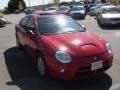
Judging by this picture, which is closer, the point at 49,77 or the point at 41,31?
the point at 49,77

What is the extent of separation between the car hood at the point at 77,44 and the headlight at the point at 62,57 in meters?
0.11

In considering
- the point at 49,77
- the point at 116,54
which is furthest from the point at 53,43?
the point at 116,54

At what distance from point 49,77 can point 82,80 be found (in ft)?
2.74

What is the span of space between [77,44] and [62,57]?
1.87 feet

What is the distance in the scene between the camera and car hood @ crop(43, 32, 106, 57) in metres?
6.39

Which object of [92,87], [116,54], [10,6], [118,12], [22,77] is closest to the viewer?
[92,87]

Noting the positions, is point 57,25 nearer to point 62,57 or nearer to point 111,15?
point 62,57

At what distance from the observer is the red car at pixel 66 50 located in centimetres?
624

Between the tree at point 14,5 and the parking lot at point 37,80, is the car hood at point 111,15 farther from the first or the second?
the tree at point 14,5

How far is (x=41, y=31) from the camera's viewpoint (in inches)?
300

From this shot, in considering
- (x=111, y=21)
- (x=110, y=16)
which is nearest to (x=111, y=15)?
(x=110, y=16)

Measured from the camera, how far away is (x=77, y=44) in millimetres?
6645

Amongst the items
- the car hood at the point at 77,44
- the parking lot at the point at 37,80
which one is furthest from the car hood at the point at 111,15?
the car hood at the point at 77,44

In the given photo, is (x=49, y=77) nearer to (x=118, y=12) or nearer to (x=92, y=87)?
(x=92, y=87)
